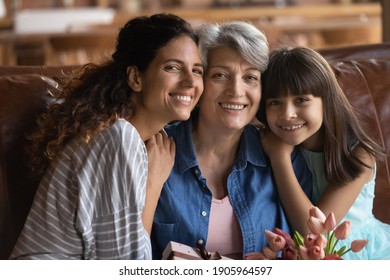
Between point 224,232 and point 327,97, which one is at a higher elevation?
point 327,97

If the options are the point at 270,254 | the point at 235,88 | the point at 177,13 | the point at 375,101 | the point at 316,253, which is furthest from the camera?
the point at 177,13

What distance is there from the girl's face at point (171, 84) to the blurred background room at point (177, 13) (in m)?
3.92

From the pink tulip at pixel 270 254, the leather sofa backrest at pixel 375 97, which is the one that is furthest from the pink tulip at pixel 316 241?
the leather sofa backrest at pixel 375 97

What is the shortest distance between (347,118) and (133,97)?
0.68 m

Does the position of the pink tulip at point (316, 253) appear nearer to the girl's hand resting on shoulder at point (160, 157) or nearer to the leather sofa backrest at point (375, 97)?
the girl's hand resting on shoulder at point (160, 157)

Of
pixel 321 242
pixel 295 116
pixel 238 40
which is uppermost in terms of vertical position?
pixel 238 40

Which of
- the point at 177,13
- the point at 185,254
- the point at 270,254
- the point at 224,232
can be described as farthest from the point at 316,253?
the point at 177,13

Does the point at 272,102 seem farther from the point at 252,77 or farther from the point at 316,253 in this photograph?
the point at 316,253

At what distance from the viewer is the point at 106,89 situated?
1992mm

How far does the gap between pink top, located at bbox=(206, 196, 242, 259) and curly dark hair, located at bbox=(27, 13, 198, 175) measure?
1.35 feet

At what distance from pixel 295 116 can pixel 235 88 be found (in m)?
0.20

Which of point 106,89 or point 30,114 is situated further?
point 30,114

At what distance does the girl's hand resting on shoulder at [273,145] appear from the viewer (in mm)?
2227
